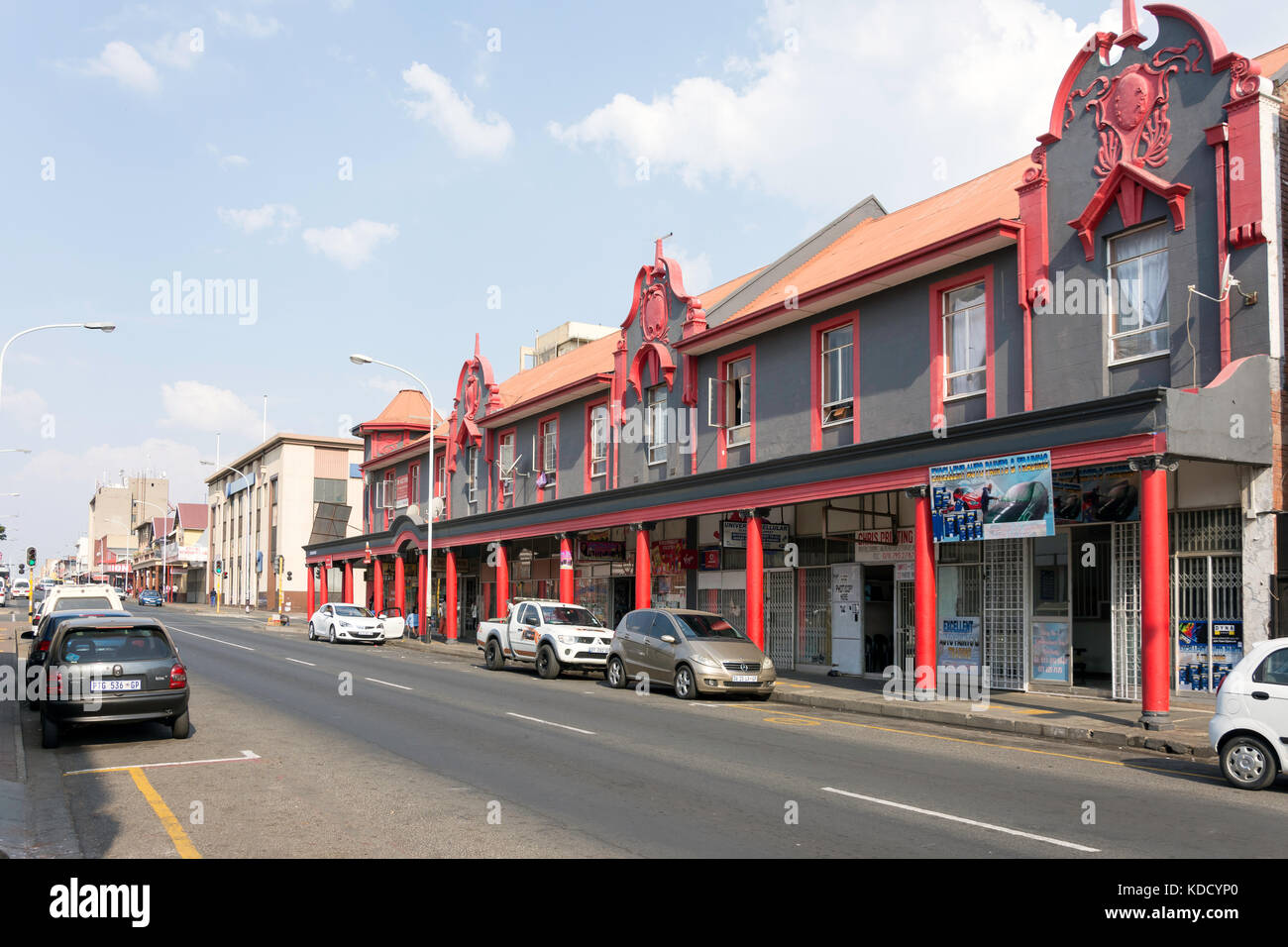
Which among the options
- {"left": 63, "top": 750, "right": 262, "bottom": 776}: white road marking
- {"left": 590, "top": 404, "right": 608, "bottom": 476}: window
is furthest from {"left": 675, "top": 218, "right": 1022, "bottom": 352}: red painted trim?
{"left": 63, "top": 750, "right": 262, "bottom": 776}: white road marking

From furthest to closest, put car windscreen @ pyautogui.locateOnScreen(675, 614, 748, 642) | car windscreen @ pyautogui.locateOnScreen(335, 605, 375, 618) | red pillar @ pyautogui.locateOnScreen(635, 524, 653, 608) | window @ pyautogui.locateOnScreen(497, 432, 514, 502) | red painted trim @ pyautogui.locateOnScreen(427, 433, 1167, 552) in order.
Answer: car windscreen @ pyautogui.locateOnScreen(335, 605, 375, 618) → window @ pyautogui.locateOnScreen(497, 432, 514, 502) → red pillar @ pyautogui.locateOnScreen(635, 524, 653, 608) → car windscreen @ pyautogui.locateOnScreen(675, 614, 748, 642) → red painted trim @ pyautogui.locateOnScreen(427, 433, 1167, 552)

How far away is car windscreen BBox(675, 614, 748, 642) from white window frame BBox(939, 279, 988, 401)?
6.00 meters

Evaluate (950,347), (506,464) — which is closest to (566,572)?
(506,464)

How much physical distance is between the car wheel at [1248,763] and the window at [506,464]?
28740mm

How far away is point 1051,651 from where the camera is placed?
61.4 feet

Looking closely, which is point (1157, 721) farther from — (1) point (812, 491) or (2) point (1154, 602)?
(1) point (812, 491)

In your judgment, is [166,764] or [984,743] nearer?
[166,764]

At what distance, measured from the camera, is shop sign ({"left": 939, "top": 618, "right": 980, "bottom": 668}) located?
20172 millimetres

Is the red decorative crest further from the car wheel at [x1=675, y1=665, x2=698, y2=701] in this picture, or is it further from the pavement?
the car wheel at [x1=675, y1=665, x2=698, y2=701]

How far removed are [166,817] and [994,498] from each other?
12.9 m

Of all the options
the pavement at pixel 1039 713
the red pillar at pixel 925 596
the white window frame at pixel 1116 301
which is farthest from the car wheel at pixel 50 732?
the white window frame at pixel 1116 301

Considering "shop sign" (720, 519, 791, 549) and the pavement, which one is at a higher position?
"shop sign" (720, 519, 791, 549)

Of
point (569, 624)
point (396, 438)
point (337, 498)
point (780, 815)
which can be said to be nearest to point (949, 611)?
point (569, 624)

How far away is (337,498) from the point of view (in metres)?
79.6
